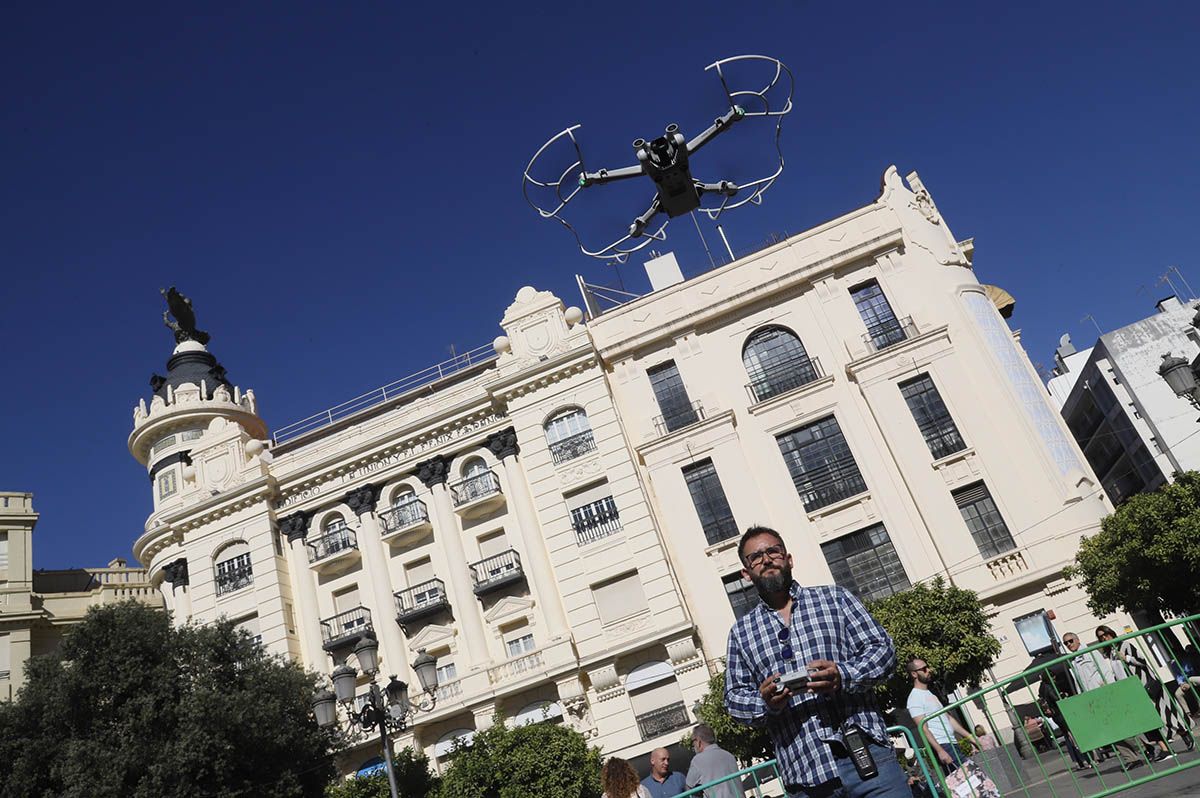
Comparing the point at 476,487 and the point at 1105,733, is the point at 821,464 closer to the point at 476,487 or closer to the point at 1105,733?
the point at 476,487

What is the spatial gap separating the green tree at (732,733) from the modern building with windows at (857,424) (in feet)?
11.3

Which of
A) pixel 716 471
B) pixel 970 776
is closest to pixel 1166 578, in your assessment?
pixel 716 471

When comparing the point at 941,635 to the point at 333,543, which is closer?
the point at 941,635

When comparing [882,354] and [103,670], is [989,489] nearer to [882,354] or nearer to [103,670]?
[882,354]

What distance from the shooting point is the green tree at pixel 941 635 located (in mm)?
18250

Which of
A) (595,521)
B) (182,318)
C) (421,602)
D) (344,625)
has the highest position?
(182,318)

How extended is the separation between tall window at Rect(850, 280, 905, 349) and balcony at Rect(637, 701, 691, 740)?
12037 millimetres

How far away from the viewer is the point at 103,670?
1920 centimetres

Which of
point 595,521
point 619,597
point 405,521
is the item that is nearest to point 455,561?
point 405,521

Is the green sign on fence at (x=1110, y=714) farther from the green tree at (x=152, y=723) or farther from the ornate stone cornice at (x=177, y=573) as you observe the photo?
the ornate stone cornice at (x=177, y=573)

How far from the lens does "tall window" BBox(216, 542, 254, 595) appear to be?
27.0m

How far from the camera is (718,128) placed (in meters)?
10.6

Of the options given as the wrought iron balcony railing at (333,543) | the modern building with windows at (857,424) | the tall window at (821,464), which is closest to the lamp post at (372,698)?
the modern building with windows at (857,424)

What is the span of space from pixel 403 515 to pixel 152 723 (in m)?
9.88
